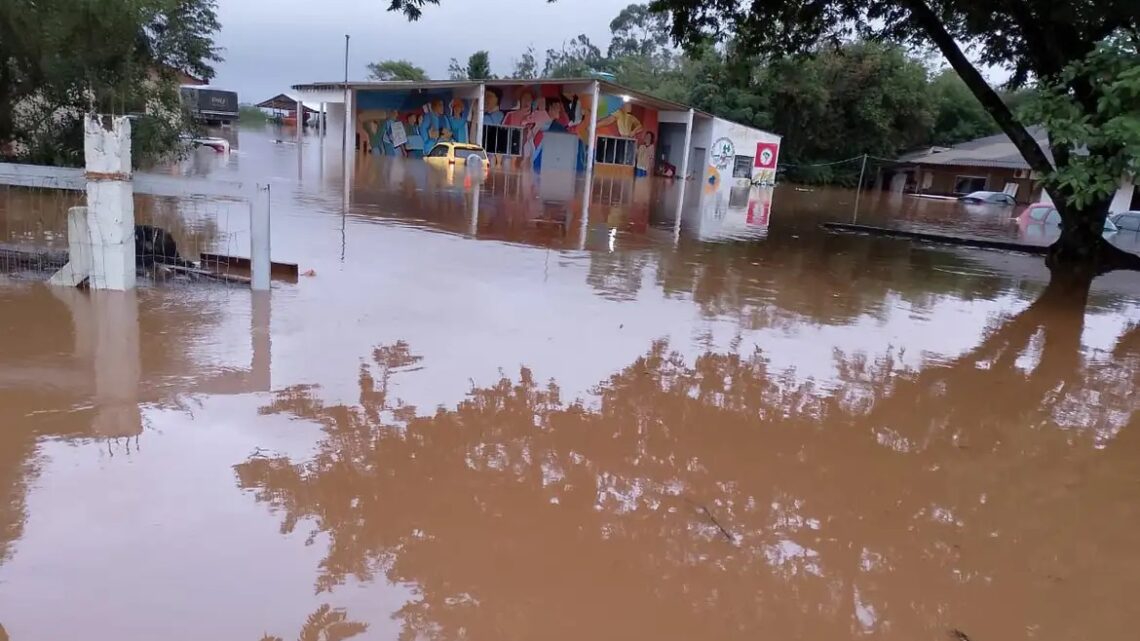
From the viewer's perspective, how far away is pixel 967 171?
4550 centimetres

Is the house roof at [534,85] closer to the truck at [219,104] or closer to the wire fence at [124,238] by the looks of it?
the truck at [219,104]

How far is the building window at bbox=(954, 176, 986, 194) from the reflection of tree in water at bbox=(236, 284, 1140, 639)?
148 ft

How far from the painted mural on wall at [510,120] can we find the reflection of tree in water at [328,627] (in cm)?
3616

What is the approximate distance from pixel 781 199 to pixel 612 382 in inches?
1099

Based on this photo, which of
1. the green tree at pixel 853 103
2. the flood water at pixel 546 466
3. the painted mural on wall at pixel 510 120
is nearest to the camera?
the flood water at pixel 546 466

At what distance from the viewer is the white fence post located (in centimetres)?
723

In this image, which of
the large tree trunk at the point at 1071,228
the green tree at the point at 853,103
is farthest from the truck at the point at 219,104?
the large tree trunk at the point at 1071,228

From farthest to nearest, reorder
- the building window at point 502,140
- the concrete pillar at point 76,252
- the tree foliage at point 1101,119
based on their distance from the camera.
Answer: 1. the building window at point 502,140
2. the tree foliage at point 1101,119
3. the concrete pillar at point 76,252

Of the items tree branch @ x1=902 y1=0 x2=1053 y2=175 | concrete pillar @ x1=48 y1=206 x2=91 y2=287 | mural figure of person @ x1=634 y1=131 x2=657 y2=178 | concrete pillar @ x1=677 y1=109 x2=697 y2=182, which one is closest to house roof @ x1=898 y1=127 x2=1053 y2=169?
concrete pillar @ x1=677 y1=109 x2=697 y2=182

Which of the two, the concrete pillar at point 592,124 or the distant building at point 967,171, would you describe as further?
the distant building at point 967,171

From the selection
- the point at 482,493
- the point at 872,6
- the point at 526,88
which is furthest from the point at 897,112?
the point at 482,493

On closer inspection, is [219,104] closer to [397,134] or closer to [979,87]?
[397,134]

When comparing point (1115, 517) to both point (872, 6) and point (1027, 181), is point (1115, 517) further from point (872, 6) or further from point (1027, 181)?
point (1027, 181)

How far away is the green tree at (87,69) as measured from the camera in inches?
459
